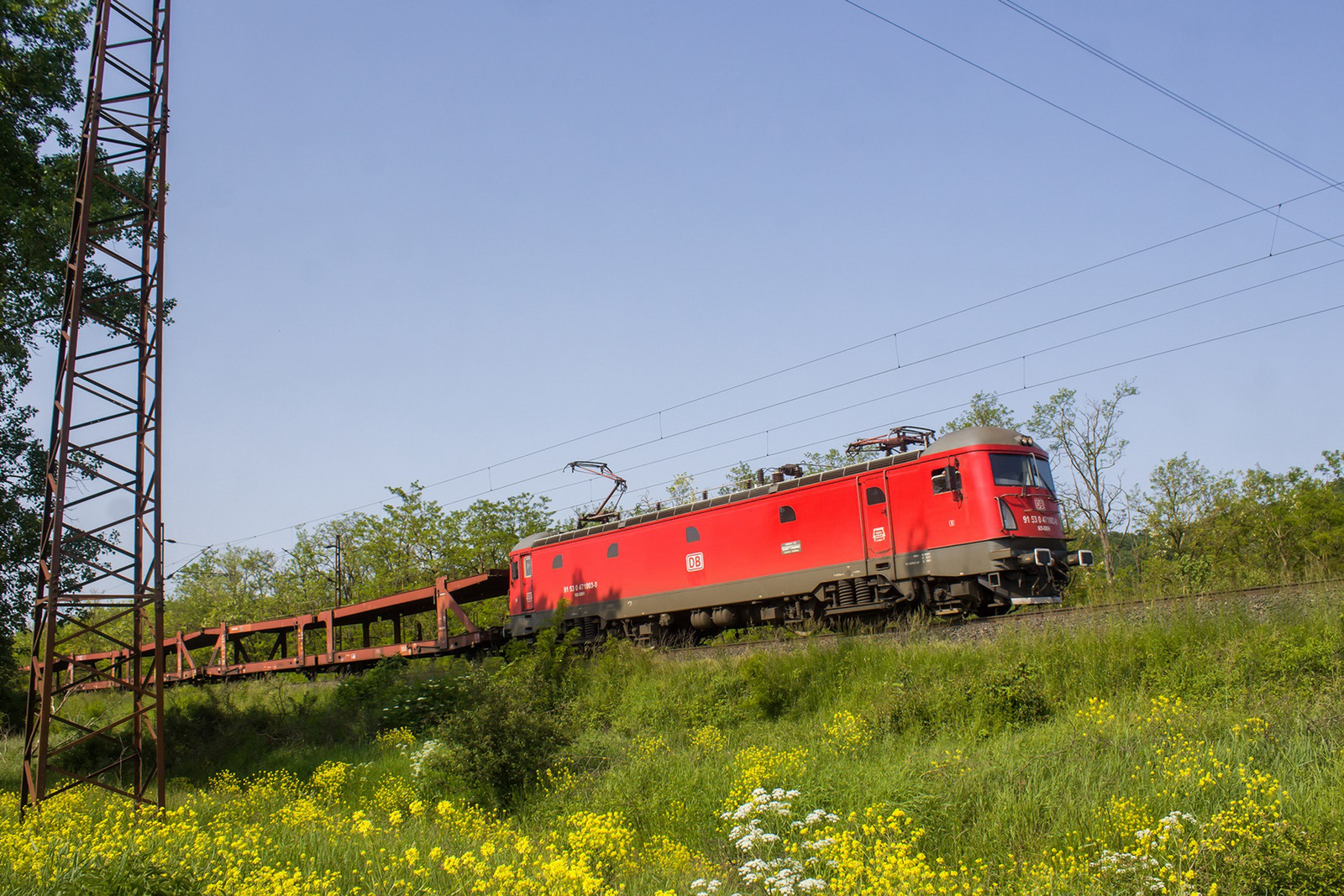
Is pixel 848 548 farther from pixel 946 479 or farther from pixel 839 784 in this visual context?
pixel 839 784

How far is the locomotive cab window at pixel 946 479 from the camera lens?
16.4 meters

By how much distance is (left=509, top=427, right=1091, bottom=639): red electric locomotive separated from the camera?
16141 millimetres

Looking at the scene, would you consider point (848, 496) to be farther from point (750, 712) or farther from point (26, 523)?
point (26, 523)

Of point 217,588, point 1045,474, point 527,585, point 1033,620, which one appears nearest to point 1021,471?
point 1045,474

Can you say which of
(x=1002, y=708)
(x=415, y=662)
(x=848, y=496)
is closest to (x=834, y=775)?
(x=1002, y=708)

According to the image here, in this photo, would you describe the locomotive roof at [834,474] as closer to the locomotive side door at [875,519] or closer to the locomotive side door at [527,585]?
the locomotive side door at [875,519]

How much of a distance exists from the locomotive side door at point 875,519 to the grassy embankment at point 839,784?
2.81 m

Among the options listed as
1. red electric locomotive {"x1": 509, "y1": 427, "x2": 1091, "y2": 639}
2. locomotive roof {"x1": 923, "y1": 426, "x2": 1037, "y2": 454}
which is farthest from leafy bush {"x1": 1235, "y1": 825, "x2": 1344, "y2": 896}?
locomotive roof {"x1": 923, "y1": 426, "x2": 1037, "y2": 454}

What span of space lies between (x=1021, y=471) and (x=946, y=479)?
1387 mm

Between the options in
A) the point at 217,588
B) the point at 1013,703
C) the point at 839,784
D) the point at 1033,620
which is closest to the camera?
the point at 839,784

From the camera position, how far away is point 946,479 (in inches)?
651

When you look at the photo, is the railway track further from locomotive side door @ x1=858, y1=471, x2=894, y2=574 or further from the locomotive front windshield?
the locomotive front windshield

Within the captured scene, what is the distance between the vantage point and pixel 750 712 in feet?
46.5

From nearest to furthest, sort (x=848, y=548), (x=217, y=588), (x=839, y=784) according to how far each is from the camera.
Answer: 1. (x=839, y=784)
2. (x=848, y=548)
3. (x=217, y=588)
